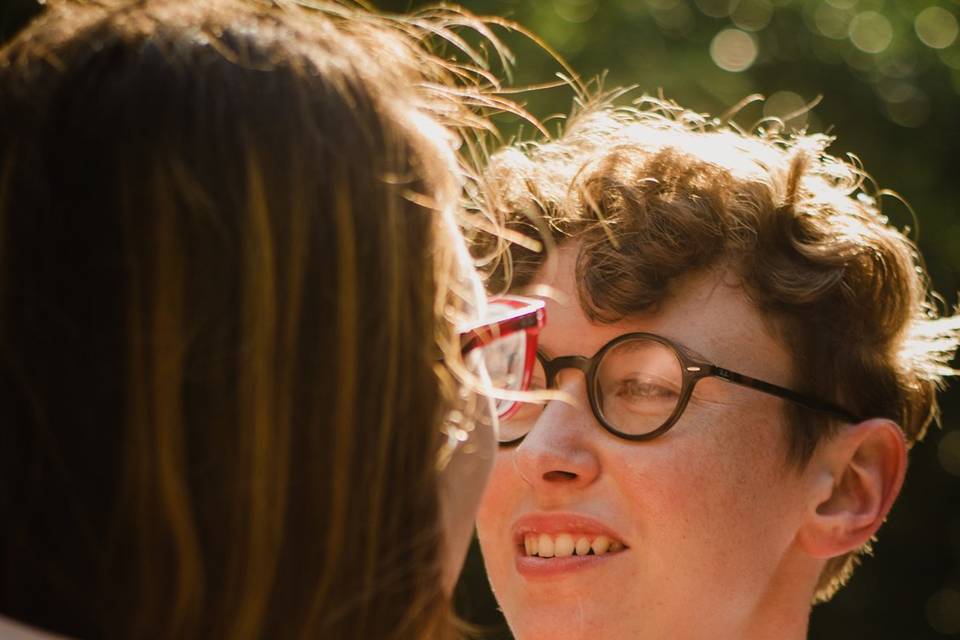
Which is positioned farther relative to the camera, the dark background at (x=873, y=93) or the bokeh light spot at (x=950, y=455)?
the bokeh light spot at (x=950, y=455)

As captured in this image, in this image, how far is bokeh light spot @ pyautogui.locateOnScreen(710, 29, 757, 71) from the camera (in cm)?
602

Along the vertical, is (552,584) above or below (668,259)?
below

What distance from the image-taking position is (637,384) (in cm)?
247

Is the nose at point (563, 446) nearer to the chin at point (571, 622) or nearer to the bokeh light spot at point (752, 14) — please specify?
the chin at point (571, 622)

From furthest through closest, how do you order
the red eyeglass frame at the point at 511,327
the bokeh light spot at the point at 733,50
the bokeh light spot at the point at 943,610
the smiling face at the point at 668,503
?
the bokeh light spot at the point at 943,610 < the bokeh light spot at the point at 733,50 < the smiling face at the point at 668,503 < the red eyeglass frame at the point at 511,327

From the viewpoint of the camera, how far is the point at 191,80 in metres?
1.23

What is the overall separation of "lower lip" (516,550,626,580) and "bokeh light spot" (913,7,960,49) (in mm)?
4669

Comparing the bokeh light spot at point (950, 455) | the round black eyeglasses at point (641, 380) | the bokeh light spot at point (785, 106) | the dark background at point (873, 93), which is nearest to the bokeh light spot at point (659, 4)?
the dark background at point (873, 93)

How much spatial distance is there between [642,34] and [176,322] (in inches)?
202

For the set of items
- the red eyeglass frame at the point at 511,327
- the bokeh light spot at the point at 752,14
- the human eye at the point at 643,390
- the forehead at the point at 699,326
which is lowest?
the bokeh light spot at the point at 752,14

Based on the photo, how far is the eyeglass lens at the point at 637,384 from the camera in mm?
2455

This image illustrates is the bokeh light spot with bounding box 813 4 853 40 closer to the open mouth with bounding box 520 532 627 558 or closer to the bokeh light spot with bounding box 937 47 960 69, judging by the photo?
the bokeh light spot with bounding box 937 47 960 69

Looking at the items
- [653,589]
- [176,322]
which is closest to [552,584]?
[653,589]

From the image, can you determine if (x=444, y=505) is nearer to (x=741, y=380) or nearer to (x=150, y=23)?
(x=150, y=23)
